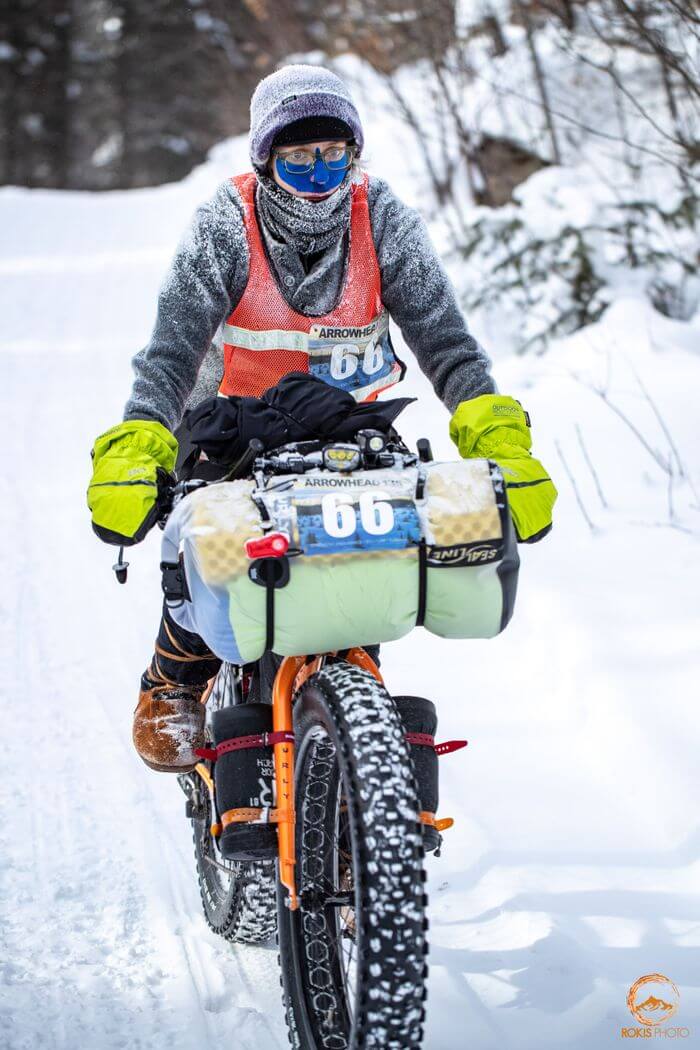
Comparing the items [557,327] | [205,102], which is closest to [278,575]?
[557,327]

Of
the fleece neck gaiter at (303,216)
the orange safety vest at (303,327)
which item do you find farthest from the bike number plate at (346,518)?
the fleece neck gaiter at (303,216)

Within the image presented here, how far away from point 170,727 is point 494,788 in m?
1.15

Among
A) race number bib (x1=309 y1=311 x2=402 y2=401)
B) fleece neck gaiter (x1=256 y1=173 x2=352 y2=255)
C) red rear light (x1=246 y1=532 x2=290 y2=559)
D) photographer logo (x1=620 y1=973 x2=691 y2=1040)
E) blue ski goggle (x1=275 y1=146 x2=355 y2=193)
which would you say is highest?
blue ski goggle (x1=275 y1=146 x2=355 y2=193)

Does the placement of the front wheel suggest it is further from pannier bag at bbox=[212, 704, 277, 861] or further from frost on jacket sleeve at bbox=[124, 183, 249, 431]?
frost on jacket sleeve at bbox=[124, 183, 249, 431]

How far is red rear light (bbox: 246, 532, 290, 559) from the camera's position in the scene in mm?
1736

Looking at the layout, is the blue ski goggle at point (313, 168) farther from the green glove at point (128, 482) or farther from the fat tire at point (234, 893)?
the fat tire at point (234, 893)

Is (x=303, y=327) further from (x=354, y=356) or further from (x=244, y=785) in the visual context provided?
(x=244, y=785)

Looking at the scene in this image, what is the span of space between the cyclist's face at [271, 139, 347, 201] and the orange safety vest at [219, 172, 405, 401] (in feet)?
0.43

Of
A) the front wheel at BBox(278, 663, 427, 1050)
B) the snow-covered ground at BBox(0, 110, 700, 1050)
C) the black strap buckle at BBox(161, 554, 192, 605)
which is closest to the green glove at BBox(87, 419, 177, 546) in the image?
the black strap buckle at BBox(161, 554, 192, 605)

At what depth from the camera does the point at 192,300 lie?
245cm

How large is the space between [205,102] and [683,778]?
3308 centimetres

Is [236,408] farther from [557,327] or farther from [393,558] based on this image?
[557,327]

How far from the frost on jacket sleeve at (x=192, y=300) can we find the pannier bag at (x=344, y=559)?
2.09 ft

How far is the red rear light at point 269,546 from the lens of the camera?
5.70ft
